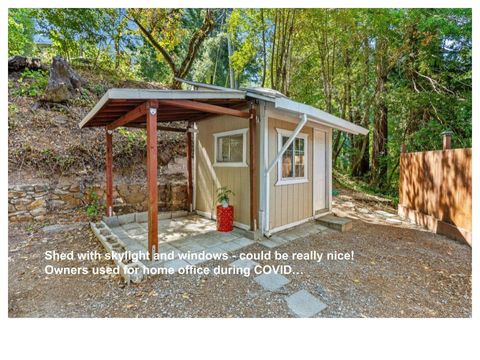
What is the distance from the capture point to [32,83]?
22.5 ft

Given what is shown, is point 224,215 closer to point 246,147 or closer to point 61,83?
point 246,147

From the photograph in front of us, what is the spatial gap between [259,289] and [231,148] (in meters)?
2.72

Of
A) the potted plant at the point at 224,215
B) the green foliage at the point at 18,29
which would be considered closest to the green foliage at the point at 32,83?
the green foliage at the point at 18,29

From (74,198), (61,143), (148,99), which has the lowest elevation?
(74,198)

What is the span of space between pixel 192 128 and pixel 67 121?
3822 mm

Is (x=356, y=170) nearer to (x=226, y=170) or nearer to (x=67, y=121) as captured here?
(x=226, y=170)

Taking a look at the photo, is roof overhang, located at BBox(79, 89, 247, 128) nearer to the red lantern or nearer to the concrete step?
the red lantern

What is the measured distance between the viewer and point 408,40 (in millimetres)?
7156

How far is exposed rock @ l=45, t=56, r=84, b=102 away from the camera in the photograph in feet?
21.4

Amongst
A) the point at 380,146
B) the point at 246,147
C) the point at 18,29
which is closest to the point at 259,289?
the point at 246,147

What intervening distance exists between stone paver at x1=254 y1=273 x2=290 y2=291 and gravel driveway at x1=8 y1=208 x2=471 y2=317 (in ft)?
0.20

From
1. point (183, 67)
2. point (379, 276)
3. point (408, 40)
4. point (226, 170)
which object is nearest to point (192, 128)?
point (226, 170)

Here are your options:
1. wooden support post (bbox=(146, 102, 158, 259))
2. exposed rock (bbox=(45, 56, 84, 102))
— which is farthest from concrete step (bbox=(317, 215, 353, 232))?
exposed rock (bbox=(45, 56, 84, 102))

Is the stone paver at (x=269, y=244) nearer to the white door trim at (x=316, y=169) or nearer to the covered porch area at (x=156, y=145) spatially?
the covered porch area at (x=156, y=145)
